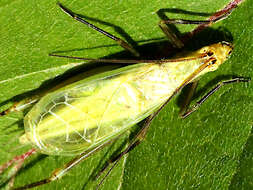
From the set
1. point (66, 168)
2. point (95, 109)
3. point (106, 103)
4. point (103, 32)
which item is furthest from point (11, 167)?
point (103, 32)

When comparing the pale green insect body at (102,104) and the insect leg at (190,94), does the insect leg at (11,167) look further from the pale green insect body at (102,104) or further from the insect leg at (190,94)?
the insect leg at (190,94)

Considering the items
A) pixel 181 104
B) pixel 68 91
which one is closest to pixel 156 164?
pixel 181 104

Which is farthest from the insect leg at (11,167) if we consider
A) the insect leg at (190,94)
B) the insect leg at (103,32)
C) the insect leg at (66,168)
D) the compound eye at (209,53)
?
the compound eye at (209,53)

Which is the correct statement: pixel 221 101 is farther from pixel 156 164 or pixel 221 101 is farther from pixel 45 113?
pixel 45 113

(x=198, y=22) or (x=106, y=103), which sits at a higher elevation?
(x=198, y=22)

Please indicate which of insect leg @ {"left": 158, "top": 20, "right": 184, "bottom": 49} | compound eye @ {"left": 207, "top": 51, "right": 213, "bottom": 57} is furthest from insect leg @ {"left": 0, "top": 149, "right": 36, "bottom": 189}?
compound eye @ {"left": 207, "top": 51, "right": 213, "bottom": 57}

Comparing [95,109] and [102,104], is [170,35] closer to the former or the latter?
[102,104]
